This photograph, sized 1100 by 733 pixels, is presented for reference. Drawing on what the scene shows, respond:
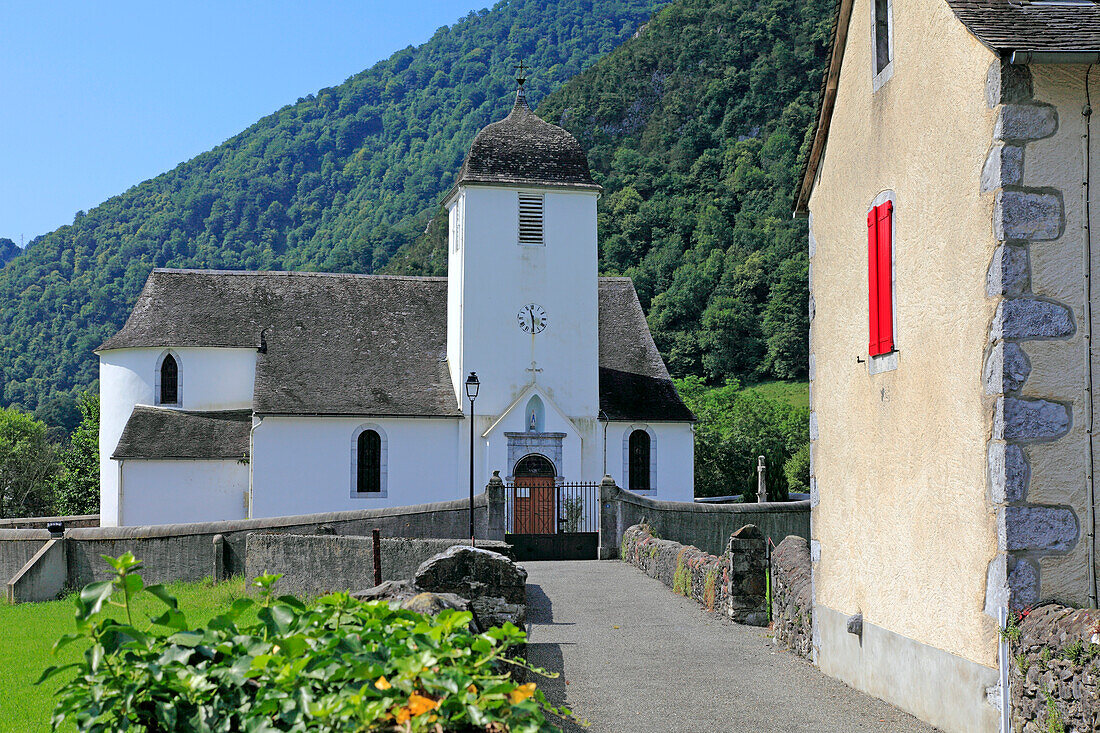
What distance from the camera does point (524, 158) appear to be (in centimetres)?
3644

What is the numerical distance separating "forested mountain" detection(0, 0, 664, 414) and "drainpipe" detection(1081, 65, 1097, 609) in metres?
83.2

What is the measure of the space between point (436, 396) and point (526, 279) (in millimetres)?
4664

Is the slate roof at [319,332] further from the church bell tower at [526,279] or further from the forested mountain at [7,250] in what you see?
the forested mountain at [7,250]

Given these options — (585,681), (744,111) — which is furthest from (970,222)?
(744,111)

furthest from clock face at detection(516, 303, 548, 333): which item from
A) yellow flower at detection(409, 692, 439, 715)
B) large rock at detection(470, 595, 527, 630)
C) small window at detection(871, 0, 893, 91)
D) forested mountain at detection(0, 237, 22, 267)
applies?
forested mountain at detection(0, 237, 22, 267)

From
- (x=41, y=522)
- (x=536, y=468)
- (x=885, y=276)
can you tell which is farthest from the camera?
(x=536, y=468)

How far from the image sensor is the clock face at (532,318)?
118 feet

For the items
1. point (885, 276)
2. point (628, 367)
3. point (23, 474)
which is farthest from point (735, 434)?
point (885, 276)

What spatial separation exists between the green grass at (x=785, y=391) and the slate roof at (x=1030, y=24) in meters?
66.5

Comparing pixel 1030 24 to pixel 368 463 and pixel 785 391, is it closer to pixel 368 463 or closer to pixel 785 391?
pixel 368 463

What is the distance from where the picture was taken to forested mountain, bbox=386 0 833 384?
268ft

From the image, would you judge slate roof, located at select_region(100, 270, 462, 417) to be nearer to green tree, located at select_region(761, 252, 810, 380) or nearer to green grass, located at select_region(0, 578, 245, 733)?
green grass, located at select_region(0, 578, 245, 733)

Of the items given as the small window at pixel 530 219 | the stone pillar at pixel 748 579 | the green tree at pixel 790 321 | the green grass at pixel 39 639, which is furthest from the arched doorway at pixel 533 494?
the green tree at pixel 790 321

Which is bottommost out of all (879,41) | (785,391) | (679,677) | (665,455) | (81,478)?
(81,478)
